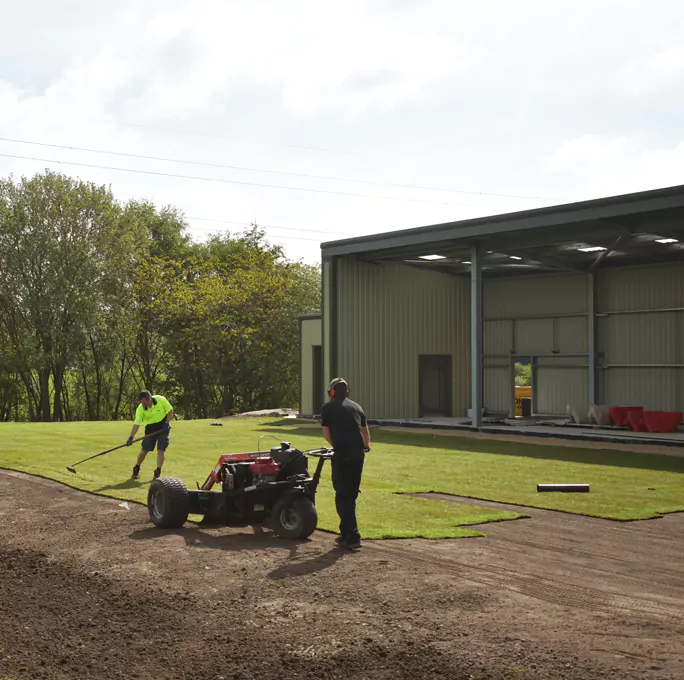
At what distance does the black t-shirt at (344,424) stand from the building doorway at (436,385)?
23388 mm

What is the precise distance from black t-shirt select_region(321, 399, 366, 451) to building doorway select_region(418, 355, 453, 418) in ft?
76.7

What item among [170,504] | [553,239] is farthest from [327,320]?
[170,504]

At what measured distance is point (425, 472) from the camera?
16281mm

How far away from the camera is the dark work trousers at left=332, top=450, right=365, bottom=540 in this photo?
30.7ft

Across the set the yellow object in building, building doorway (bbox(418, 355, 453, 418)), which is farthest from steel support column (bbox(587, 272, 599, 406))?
building doorway (bbox(418, 355, 453, 418))

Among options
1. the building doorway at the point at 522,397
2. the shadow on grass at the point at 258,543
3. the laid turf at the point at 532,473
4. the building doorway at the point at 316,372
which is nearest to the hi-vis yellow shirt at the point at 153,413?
the laid turf at the point at 532,473

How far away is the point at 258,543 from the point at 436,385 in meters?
24.4

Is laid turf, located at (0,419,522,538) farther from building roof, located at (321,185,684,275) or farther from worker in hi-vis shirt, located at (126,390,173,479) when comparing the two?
building roof, located at (321,185,684,275)

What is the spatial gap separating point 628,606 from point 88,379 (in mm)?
53187

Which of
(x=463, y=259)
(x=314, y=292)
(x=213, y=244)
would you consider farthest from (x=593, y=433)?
(x=213, y=244)

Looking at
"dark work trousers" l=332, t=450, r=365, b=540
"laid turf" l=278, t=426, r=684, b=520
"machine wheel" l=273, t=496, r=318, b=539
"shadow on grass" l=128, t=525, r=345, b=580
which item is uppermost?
"dark work trousers" l=332, t=450, r=365, b=540

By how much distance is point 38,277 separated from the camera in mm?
44750

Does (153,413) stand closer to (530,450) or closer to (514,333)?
(530,450)

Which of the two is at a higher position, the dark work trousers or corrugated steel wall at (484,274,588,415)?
corrugated steel wall at (484,274,588,415)
